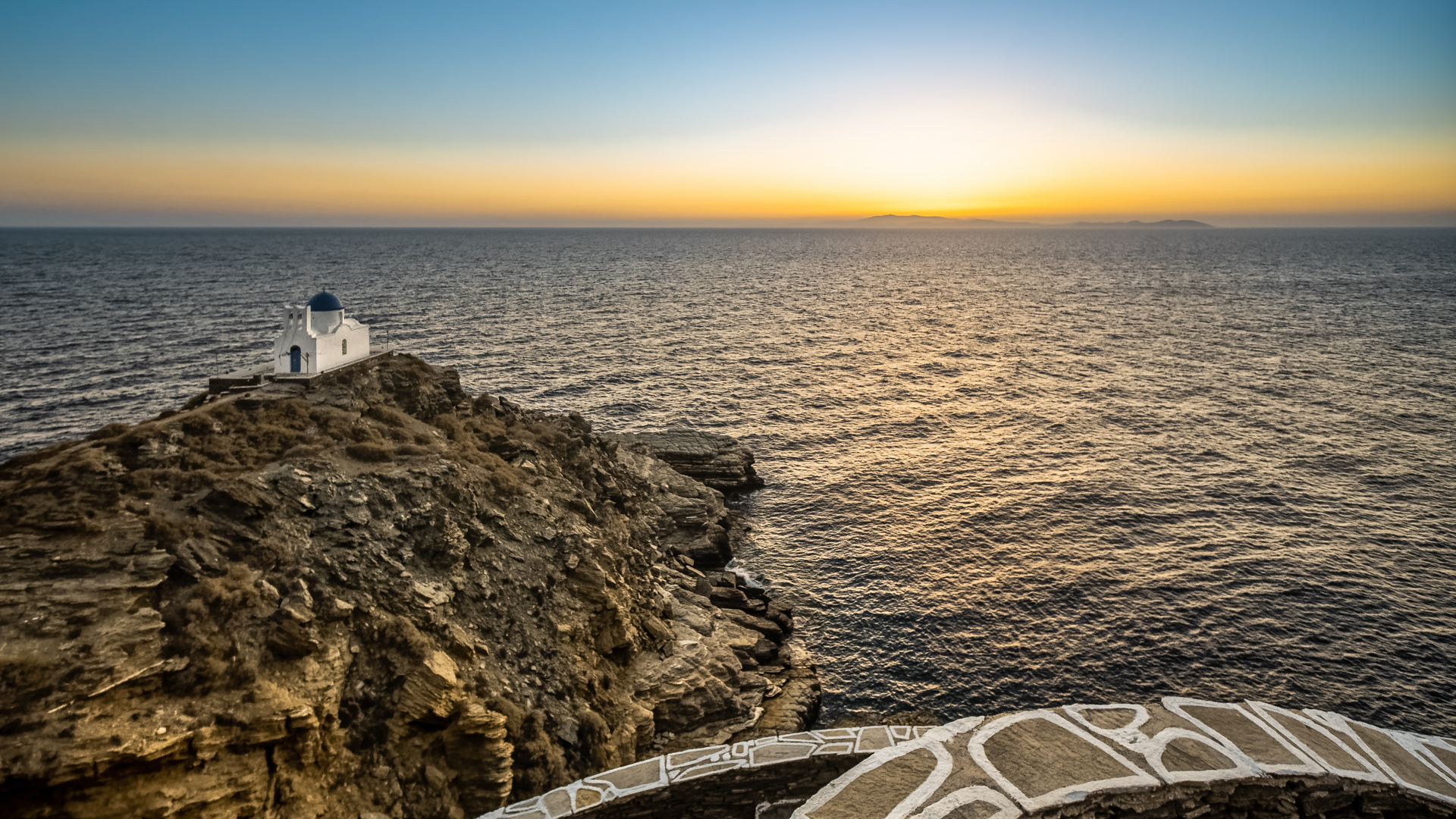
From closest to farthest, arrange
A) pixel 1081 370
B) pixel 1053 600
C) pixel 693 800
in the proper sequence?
pixel 693 800, pixel 1053 600, pixel 1081 370

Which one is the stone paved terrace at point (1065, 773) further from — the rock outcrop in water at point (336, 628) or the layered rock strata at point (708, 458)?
the layered rock strata at point (708, 458)

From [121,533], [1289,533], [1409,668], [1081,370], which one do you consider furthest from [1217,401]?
[121,533]

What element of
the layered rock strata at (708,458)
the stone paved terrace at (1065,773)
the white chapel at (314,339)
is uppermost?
the white chapel at (314,339)

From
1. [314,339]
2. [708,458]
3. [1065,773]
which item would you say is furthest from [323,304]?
[1065,773]

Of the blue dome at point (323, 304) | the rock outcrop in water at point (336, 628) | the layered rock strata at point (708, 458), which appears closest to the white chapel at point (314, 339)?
the blue dome at point (323, 304)

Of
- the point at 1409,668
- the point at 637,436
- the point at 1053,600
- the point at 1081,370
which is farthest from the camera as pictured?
the point at 1081,370

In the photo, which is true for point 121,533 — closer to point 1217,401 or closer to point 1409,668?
point 1409,668
